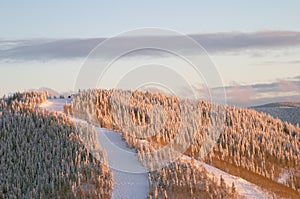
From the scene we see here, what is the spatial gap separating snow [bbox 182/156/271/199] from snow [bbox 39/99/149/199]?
3.56 m

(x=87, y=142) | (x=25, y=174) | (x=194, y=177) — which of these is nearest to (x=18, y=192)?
(x=25, y=174)

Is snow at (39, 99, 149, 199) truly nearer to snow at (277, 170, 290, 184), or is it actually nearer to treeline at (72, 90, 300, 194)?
treeline at (72, 90, 300, 194)

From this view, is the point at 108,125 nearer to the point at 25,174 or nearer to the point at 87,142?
the point at 87,142

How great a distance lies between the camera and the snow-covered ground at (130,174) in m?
26.7

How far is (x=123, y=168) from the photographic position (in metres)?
28.6

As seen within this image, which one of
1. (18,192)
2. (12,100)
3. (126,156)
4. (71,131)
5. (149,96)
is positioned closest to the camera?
(18,192)

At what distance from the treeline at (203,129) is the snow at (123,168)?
821 millimetres

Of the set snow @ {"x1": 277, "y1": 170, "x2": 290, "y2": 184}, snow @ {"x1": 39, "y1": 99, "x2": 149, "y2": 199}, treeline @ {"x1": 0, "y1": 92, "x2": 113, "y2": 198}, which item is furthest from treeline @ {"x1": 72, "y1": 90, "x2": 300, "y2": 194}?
treeline @ {"x1": 0, "y1": 92, "x2": 113, "y2": 198}

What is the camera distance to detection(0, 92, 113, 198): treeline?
88.5 feet

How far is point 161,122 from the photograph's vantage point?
3825 centimetres

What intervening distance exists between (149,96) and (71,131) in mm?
14909

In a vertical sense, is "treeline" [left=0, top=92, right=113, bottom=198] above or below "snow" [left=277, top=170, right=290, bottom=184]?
above

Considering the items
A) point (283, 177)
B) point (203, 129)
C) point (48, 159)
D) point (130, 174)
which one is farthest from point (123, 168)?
point (203, 129)

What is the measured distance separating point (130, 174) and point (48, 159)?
15.8ft
